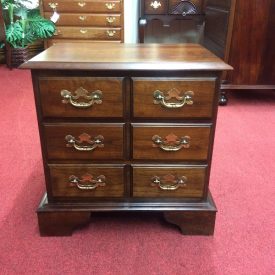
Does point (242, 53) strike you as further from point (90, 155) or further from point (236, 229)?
point (90, 155)

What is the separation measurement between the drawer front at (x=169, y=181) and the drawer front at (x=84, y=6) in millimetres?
2405

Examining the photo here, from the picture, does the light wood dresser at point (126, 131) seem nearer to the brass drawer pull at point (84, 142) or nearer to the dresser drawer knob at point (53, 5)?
the brass drawer pull at point (84, 142)

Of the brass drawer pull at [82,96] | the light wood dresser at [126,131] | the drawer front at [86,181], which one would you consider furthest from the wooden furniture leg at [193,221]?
the brass drawer pull at [82,96]

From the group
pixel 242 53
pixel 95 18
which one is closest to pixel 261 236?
pixel 242 53

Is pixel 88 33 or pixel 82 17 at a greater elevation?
pixel 82 17

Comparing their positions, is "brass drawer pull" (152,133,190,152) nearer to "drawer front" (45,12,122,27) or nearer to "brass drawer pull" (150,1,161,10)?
"brass drawer pull" (150,1,161,10)

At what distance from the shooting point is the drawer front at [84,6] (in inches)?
117

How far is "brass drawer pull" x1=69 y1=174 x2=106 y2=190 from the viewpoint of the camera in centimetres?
102

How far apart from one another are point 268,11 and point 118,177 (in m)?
1.70

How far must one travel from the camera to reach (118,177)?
1028mm

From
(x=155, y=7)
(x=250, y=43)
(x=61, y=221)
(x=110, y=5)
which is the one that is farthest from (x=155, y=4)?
(x=61, y=221)

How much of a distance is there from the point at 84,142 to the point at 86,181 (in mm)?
139

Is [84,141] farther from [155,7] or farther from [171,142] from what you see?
[155,7]

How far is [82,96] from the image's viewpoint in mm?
911
